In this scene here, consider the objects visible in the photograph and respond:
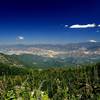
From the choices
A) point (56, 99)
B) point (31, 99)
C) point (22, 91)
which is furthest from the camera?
point (56, 99)

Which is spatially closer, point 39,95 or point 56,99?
point 39,95

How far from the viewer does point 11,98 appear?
23438mm

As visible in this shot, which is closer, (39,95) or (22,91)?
(39,95)

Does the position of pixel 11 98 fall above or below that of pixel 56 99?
above

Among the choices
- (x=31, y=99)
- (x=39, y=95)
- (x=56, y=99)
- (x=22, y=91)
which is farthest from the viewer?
(x=56, y=99)

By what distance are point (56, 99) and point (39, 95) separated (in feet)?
571

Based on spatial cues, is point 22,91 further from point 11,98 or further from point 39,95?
point 39,95

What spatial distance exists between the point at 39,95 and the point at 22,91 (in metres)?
5.51

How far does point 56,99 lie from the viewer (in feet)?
630

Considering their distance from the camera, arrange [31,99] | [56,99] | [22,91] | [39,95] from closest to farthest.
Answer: [39,95] → [31,99] → [22,91] → [56,99]

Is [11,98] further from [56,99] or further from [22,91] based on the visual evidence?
[56,99]

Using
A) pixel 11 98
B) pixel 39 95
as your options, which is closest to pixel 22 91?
pixel 11 98

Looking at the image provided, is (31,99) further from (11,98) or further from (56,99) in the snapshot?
(56,99)

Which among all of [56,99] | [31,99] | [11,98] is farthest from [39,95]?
[56,99]
